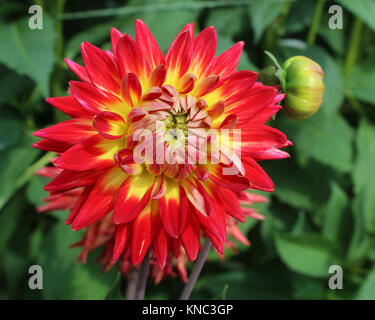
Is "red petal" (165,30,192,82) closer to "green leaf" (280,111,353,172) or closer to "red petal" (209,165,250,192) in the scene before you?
"red petal" (209,165,250,192)

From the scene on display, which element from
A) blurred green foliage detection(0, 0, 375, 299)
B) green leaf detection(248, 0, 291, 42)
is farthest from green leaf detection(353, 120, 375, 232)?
green leaf detection(248, 0, 291, 42)

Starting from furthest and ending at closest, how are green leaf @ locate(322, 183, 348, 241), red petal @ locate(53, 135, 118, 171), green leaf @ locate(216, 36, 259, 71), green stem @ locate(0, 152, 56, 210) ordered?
green leaf @ locate(322, 183, 348, 241)
green stem @ locate(0, 152, 56, 210)
green leaf @ locate(216, 36, 259, 71)
red petal @ locate(53, 135, 118, 171)

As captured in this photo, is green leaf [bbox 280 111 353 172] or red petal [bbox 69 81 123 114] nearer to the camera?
red petal [bbox 69 81 123 114]

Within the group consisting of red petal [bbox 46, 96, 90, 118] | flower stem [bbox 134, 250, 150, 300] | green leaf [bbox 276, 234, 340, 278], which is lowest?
green leaf [bbox 276, 234, 340, 278]

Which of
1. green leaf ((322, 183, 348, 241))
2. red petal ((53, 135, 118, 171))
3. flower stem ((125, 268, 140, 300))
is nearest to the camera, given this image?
red petal ((53, 135, 118, 171))

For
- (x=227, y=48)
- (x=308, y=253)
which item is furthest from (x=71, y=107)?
(x=308, y=253)

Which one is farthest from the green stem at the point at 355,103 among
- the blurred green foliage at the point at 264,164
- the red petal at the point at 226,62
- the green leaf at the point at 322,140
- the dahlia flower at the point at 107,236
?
the red petal at the point at 226,62

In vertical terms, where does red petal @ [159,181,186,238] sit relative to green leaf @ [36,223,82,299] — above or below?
above
